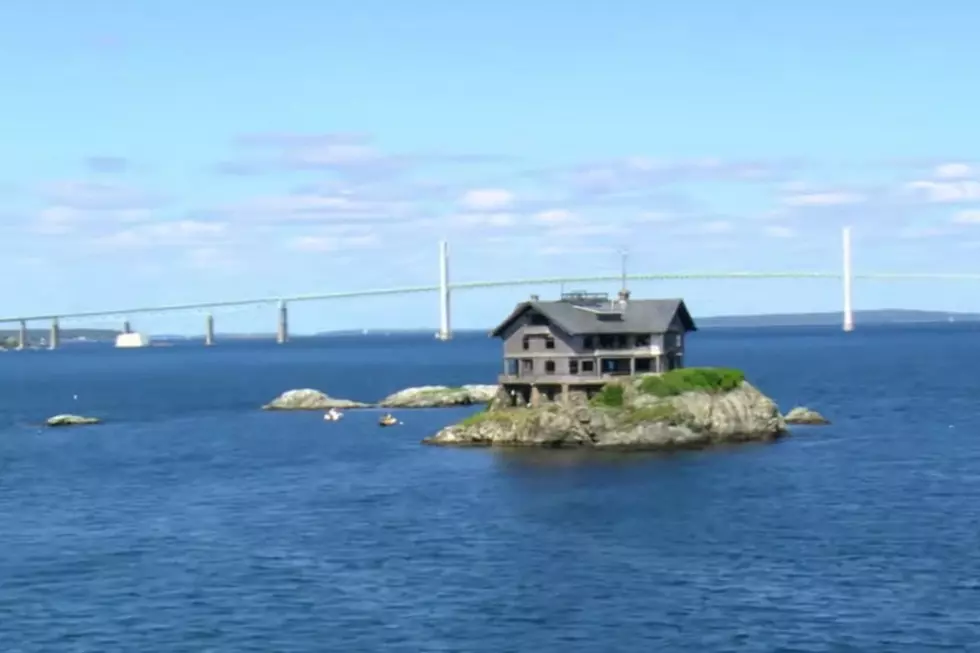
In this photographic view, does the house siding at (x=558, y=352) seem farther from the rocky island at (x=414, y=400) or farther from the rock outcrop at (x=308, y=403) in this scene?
the rock outcrop at (x=308, y=403)

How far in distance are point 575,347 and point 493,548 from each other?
40.0 meters

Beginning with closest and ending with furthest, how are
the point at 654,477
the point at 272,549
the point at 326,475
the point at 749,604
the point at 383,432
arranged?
the point at 749,604 → the point at 272,549 → the point at 654,477 → the point at 326,475 → the point at 383,432

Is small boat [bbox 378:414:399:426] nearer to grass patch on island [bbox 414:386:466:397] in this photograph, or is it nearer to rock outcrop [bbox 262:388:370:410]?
grass patch on island [bbox 414:386:466:397]

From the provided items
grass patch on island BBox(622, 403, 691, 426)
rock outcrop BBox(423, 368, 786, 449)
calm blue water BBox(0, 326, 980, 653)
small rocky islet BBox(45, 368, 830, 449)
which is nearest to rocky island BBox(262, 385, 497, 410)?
Result: calm blue water BBox(0, 326, 980, 653)

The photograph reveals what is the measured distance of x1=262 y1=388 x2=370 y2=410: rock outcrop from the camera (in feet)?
449

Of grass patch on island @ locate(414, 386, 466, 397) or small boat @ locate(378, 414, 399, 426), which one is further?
grass patch on island @ locate(414, 386, 466, 397)

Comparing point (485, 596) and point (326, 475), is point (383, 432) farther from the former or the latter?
point (485, 596)

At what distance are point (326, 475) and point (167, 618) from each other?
120 feet

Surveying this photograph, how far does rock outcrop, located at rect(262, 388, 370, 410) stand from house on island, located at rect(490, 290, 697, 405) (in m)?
39.6

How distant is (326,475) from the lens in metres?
83.8

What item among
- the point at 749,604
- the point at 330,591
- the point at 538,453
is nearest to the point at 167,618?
the point at 330,591

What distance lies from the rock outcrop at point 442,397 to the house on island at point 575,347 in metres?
33.5

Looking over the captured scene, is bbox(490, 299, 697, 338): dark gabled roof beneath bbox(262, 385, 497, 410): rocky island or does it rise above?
above

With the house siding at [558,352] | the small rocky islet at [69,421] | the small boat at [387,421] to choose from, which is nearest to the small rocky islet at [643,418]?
the house siding at [558,352]
